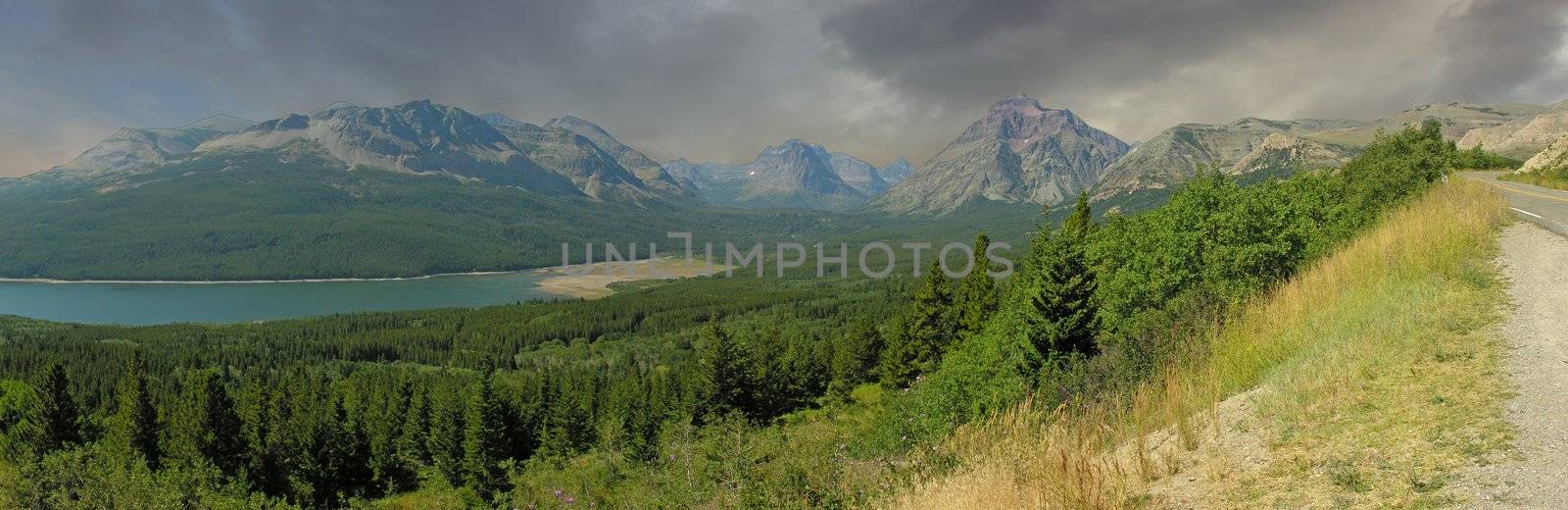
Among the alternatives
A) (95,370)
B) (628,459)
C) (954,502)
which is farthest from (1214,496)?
(95,370)

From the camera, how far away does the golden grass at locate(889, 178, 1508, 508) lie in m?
5.54

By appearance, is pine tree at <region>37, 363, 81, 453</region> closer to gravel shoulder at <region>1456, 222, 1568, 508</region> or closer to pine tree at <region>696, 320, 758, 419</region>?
pine tree at <region>696, 320, 758, 419</region>

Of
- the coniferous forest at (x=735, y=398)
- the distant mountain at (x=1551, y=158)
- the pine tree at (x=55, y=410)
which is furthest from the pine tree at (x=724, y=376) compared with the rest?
the pine tree at (x=55, y=410)

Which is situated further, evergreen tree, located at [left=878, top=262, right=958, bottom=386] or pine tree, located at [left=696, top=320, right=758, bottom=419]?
pine tree, located at [left=696, top=320, right=758, bottom=419]

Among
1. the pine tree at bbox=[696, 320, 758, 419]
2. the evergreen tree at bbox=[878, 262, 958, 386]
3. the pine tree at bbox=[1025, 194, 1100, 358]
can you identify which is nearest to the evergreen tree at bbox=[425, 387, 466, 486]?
the pine tree at bbox=[696, 320, 758, 419]

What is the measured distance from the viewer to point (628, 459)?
32.0 m

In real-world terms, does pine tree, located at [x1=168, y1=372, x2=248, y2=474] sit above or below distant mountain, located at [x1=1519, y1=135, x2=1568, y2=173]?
below

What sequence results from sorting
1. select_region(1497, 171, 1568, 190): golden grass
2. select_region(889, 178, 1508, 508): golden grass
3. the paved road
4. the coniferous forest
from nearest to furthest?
select_region(889, 178, 1508, 508): golden grass
the coniferous forest
the paved road
select_region(1497, 171, 1568, 190): golden grass

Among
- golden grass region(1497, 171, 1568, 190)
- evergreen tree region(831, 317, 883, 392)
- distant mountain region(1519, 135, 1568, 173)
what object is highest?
distant mountain region(1519, 135, 1568, 173)

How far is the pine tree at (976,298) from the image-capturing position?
158 feet

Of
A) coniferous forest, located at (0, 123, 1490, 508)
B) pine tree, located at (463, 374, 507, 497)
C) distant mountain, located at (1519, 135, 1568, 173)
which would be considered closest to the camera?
coniferous forest, located at (0, 123, 1490, 508)

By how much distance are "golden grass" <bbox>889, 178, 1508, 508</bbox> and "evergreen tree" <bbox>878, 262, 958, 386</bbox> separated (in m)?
41.1

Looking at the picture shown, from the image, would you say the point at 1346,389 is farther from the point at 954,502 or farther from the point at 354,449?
the point at 354,449

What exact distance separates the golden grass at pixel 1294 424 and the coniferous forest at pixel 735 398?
57.1 inches
